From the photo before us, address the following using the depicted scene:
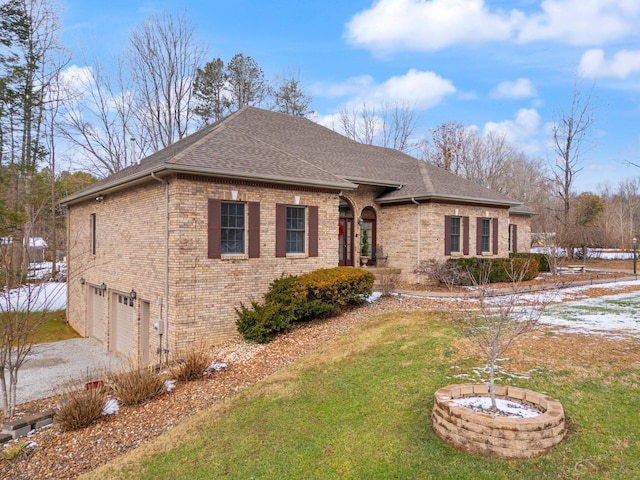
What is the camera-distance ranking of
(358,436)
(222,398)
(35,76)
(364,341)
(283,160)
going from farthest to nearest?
(35,76), (283,160), (364,341), (222,398), (358,436)

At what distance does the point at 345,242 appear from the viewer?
1723 cm

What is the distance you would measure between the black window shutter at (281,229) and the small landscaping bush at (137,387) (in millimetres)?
5150

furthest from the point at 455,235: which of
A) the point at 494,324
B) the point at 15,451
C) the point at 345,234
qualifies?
the point at 15,451

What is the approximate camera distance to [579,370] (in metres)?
6.29

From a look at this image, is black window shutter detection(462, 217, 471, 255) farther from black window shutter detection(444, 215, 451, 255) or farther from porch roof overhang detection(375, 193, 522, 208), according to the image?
black window shutter detection(444, 215, 451, 255)

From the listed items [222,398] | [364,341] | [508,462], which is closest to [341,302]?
[364,341]

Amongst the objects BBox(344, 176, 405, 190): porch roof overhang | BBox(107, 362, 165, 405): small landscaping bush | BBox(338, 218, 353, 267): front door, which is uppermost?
BBox(344, 176, 405, 190): porch roof overhang

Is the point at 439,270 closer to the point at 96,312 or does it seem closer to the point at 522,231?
the point at 522,231

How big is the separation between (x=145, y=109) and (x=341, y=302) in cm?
2528

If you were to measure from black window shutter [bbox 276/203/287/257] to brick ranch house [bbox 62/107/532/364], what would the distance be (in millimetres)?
31

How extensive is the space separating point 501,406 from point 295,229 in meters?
8.54

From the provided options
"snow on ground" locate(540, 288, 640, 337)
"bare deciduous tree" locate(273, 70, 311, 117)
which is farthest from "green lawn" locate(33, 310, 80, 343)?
"bare deciduous tree" locate(273, 70, 311, 117)

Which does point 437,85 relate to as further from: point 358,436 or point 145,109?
point 358,436

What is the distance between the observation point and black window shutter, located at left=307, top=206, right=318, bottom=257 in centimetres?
1273
